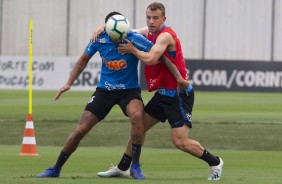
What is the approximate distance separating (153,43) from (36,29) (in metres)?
40.9

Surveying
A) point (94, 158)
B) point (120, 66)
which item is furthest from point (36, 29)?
point (120, 66)

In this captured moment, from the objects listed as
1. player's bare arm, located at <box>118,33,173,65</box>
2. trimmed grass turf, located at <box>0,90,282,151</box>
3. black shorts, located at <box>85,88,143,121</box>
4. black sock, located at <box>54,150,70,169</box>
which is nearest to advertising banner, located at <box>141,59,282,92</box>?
trimmed grass turf, located at <box>0,90,282,151</box>

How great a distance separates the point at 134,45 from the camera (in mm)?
12633

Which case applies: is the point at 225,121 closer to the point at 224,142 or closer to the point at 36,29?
the point at 224,142

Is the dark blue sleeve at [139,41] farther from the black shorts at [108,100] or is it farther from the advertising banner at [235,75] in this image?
the advertising banner at [235,75]

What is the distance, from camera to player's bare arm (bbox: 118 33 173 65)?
40.2ft

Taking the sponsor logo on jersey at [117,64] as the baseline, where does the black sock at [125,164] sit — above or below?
below

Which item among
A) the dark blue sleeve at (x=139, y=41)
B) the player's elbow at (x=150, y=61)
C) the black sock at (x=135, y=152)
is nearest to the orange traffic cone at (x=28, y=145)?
the black sock at (x=135, y=152)

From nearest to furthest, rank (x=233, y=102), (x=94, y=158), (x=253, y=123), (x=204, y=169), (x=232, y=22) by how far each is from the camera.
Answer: (x=204, y=169)
(x=94, y=158)
(x=253, y=123)
(x=233, y=102)
(x=232, y=22)

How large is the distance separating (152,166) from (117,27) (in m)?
3.36

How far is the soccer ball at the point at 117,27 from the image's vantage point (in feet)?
40.8

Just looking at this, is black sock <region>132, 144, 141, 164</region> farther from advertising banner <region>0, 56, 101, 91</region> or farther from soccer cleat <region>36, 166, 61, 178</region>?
advertising banner <region>0, 56, 101, 91</region>

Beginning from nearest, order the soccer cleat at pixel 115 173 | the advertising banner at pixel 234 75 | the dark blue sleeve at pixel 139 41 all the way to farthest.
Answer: the dark blue sleeve at pixel 139 41 < the soccer cleat at pixel 115 173 < the advertising banner at pixel 234 75

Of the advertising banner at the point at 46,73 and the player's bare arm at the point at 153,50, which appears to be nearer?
the player's bare arm at the point at 153,50
